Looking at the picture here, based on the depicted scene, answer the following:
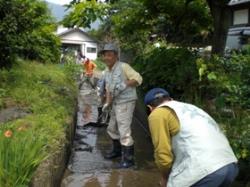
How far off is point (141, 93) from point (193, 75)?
320 cm

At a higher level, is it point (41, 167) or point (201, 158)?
point (201, 158)

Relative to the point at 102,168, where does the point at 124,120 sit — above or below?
above

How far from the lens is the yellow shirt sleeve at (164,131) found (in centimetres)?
390

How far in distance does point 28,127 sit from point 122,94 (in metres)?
1.61

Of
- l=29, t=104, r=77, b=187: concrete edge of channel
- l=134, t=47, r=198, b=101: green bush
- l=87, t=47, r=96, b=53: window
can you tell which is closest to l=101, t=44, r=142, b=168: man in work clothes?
l=134, t=47, r=198, b=101: green bush

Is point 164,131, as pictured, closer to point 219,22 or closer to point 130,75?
point 130,75

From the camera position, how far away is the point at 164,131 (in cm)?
390

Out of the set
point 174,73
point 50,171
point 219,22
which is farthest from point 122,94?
point 219,22

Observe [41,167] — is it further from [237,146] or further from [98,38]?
[98,38]

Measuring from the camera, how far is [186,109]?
13.2 feet

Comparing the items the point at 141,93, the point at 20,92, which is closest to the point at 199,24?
the point at 141,93

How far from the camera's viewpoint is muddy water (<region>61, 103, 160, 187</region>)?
6.74m

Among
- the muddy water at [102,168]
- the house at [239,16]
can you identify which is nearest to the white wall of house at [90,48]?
the house at [239,16]

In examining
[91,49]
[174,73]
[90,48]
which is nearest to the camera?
[174,73]
